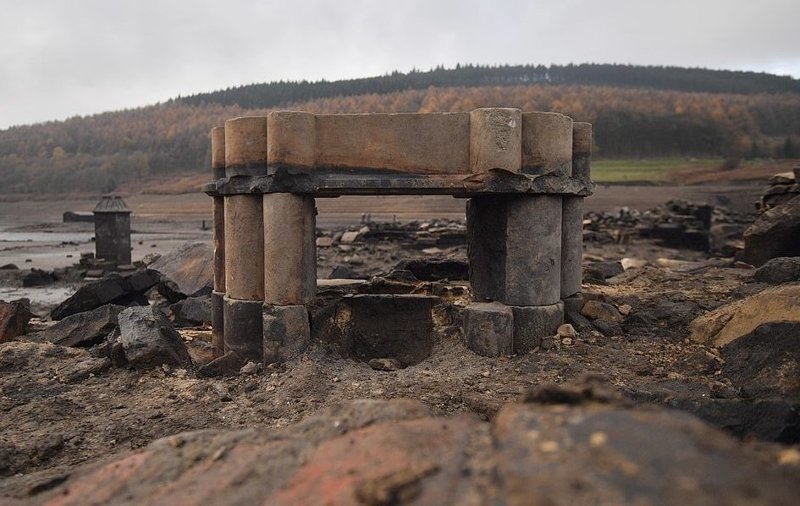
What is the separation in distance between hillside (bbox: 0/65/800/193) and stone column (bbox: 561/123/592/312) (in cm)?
5483

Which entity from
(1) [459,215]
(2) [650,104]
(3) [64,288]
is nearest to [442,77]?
(2) [650,104]

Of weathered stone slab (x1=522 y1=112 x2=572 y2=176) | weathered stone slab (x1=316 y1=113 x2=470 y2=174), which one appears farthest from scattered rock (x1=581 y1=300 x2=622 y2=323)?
weathered stone slab (x1=316 y1=113 x2=470 y2=174)

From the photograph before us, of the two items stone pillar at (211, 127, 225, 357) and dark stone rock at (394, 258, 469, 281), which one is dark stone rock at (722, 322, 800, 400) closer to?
dark stone rock at (394, 258, 469, 281)

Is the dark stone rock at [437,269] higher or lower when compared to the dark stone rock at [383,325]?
higher

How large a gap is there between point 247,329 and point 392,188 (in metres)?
2.05

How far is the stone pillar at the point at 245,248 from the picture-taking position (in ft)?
22.0

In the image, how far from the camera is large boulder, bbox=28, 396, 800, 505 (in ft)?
6.19

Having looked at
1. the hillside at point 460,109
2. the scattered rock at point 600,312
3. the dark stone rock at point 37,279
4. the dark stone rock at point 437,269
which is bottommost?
the dark stone rock at point 37,279

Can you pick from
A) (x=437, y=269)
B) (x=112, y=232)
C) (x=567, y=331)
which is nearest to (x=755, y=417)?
(x=567, y=331)

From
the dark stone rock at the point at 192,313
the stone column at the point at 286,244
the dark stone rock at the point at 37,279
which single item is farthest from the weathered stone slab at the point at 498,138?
the dark stone rock at the point at 37,279

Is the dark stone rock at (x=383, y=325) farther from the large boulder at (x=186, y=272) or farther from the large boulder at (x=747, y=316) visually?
the large boulder at (x=186, y=272)

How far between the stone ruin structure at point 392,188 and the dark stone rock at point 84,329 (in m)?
1.88

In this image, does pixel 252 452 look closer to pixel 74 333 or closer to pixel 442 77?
pixel 74 333

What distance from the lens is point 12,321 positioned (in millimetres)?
8031
